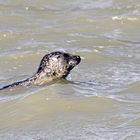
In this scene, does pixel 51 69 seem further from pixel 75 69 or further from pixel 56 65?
pixel 75 69

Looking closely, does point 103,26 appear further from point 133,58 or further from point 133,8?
point 133,58

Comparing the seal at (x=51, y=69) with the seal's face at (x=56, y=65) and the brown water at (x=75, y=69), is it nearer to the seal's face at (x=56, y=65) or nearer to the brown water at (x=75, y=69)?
the seal's face at (x=56, y=65)

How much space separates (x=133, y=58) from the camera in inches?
454

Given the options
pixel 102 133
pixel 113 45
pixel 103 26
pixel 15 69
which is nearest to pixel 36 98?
pixel 102 133

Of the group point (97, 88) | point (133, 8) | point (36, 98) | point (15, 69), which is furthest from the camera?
point (133, 8)

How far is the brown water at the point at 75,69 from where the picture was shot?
764cm

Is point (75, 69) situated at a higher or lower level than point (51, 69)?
lower

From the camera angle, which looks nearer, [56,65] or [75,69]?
[56,65]

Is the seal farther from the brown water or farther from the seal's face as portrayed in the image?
the brown water

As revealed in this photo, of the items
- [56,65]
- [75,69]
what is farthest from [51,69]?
[75,69]

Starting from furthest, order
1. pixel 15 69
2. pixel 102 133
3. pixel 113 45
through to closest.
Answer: pixel 113 45 → pixel 15 69 → pixel 102 133

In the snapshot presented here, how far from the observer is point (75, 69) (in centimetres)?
1101

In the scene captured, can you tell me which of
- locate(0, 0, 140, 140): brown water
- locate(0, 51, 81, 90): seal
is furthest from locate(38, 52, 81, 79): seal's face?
locate(0, 0, 140, 140): brown water

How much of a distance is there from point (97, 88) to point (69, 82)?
1.58ft
